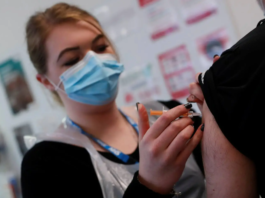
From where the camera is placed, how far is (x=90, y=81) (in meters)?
1.01

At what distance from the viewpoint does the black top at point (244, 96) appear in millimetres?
490

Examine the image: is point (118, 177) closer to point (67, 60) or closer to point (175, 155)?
point (175, 155)

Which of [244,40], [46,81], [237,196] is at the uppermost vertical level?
[46,81]

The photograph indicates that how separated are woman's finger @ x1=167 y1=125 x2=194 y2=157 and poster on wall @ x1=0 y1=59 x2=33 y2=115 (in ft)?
5.92

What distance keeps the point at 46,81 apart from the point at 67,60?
19 centimetres

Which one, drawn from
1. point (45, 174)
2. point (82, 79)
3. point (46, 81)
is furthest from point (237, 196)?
point (46, 81)

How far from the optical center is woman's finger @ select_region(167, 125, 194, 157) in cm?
59

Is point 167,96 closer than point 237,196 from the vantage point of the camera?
No

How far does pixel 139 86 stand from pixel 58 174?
39.1 inches

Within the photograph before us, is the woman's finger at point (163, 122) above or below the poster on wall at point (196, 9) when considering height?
below

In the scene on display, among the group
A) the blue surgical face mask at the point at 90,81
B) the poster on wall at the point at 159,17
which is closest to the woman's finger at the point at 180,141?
the blue surgical face mask at the point at 90,81

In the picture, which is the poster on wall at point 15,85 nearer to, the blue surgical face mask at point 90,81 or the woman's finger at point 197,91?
the blue surgical face mask at point 90,81

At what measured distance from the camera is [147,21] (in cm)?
161

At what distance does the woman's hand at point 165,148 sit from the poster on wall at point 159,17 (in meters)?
1.05
